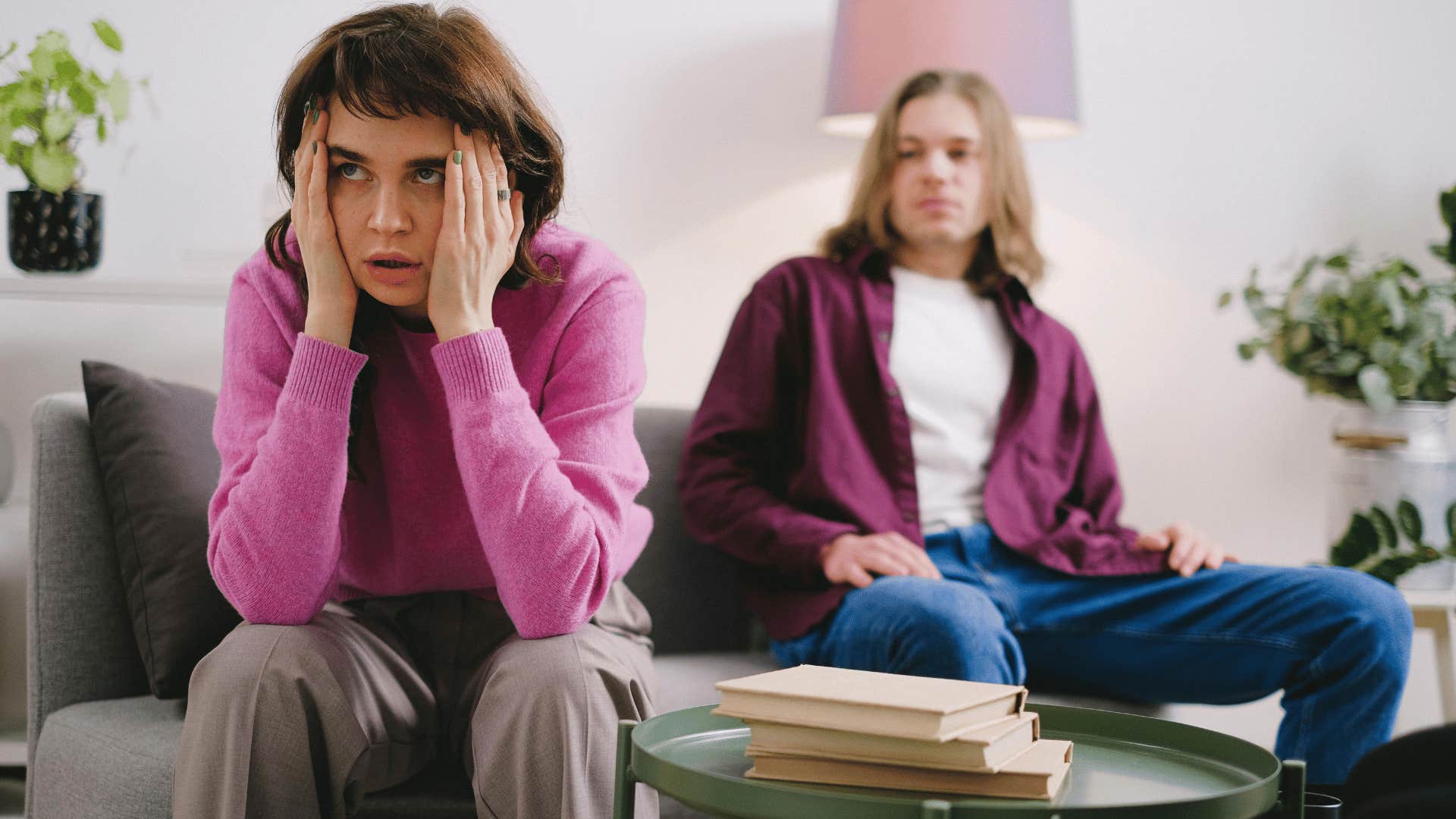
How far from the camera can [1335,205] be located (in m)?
2.58

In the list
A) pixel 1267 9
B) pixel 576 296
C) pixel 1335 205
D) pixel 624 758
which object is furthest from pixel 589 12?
pixel 624 758

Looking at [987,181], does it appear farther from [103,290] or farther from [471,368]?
[103,290]

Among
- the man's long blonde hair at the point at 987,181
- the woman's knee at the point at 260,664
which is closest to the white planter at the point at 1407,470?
the man's long blonde hair at the point at 987,181

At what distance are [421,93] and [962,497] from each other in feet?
3.41

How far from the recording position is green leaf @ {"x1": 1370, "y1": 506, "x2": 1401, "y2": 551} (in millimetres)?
2070

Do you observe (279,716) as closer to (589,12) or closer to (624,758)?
(624,758)

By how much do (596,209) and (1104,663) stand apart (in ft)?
3.87

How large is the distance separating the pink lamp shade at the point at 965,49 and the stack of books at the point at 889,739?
1.49 meters

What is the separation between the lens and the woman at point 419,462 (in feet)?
3.68

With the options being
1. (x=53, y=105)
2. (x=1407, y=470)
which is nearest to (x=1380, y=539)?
(x=1407, y=470)

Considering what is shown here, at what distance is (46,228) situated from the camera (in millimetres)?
1933

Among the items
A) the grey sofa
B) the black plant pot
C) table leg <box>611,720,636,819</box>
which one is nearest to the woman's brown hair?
the grey sofa

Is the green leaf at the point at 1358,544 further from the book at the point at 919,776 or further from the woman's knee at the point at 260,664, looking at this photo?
the woman's knee at the point at 260,664

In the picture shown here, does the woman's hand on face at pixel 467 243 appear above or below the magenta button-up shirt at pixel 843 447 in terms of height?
above
